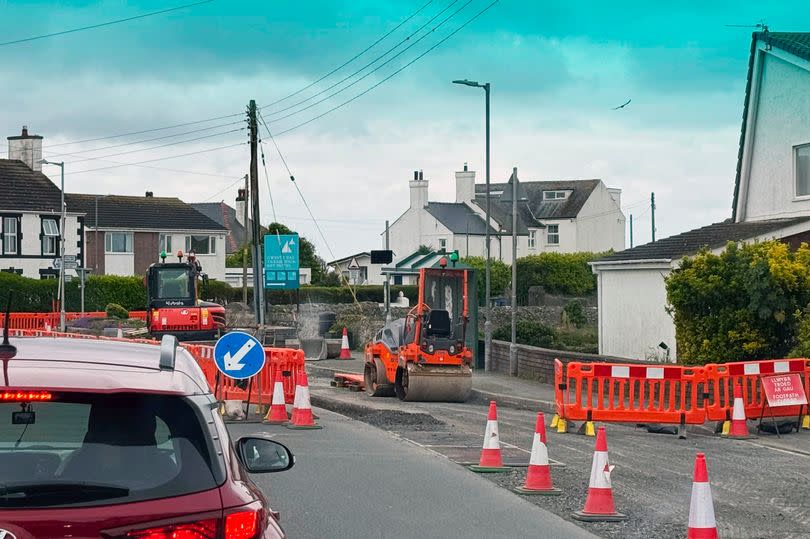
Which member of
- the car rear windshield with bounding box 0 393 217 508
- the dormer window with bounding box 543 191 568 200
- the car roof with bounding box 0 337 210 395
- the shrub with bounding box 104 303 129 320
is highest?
the dormer window with bounding box 543 191 568 200

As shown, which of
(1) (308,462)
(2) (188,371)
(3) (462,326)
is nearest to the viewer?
(2) (188,371)

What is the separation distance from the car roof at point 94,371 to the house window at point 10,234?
2729 inches

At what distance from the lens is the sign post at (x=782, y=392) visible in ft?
63.4

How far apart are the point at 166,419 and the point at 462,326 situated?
22.2 meters

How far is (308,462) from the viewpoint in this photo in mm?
14836

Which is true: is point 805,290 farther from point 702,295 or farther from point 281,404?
point 281,404

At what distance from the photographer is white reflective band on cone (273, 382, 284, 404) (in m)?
19.9

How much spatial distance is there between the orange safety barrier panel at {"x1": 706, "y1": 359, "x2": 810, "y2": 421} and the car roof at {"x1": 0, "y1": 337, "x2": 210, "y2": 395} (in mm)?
15210

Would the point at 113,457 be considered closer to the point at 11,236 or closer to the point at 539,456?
the point at 539,456

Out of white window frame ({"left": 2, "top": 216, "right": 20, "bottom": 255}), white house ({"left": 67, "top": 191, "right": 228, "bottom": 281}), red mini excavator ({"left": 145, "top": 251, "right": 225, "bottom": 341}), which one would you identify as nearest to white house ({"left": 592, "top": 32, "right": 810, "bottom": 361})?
red mini excavator ({"left": 145, "top": 251, "right": 225, "bottom": 341})

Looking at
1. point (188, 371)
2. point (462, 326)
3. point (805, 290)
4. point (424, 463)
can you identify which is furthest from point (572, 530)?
point (462, 326)

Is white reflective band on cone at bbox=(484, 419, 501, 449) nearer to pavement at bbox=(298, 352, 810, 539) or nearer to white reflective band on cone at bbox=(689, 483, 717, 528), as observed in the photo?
pavement at bbox=(298, 352, 810, 539)

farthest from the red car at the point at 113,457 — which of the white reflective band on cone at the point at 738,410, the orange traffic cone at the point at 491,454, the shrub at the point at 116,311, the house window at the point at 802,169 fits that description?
the shrub at the point at 116,311

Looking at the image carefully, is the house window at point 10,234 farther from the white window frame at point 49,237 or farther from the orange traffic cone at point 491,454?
the orange traffic cone at point 491,454
